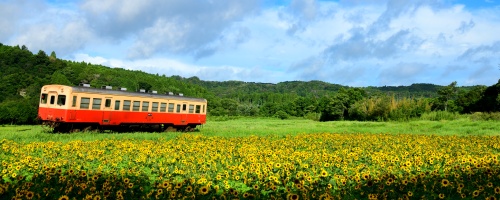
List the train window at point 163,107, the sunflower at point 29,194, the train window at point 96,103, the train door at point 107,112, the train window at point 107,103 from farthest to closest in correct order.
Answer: the train window at point 163,107
the train window at point 107,103
the train door at point 107,112
the train window at point 96,103
the sunflower at point 29,194

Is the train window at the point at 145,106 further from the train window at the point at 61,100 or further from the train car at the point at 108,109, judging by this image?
the train window at the point at 61,100

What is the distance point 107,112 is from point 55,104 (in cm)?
277

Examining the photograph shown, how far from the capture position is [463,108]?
85875 mm

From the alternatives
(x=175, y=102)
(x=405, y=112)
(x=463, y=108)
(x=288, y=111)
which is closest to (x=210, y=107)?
(x=288, y=111)

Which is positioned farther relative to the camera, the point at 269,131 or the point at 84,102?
the point at 269,131

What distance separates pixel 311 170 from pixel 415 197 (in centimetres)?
300

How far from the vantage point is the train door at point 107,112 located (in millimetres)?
24109

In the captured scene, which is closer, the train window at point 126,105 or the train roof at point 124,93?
the train roof at point 124,93

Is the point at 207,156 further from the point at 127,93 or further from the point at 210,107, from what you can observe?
the point at 210,107

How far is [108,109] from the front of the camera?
79.8 ft

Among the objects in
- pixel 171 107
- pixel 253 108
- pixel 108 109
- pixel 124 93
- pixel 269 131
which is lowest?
pixel 269 131

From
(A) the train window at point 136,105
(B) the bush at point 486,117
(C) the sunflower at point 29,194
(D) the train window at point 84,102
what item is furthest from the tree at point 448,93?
(C) the sunflower at point 29,194

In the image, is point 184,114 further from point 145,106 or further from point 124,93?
point 124,93

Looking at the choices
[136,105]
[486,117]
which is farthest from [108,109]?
[486,117]
